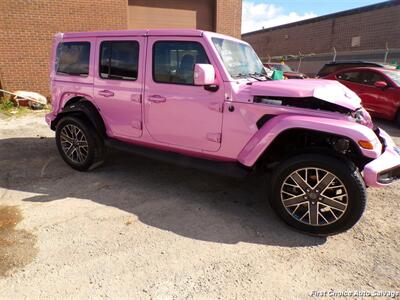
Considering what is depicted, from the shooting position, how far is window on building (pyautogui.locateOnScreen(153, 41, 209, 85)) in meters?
3.76

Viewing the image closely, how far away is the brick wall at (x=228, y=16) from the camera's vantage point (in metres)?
12.5

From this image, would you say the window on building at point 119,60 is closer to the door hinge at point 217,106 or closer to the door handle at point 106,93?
the door handle at point 106,93

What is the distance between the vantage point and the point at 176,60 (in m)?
3.89

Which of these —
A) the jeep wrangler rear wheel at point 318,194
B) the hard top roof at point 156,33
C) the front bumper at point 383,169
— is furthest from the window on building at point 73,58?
the front bumper at point 383,169

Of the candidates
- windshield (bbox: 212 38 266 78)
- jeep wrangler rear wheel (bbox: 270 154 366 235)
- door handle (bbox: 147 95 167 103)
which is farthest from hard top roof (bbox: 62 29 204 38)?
jeep wrangler rear wheel (bbox: 270 154 366 235)

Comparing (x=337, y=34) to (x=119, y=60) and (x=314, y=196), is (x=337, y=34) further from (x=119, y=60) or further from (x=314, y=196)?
(x=314, y=196)

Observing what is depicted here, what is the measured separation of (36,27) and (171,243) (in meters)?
9.82

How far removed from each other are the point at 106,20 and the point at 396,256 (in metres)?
10.9

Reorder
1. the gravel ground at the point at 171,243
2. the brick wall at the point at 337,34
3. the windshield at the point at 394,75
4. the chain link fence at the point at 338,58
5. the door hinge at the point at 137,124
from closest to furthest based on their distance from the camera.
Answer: the gravel ground at the point at 171,243
the door hinge at the point at 137,124
the windshield at the point at 394,75
the chain link fence at the point at 338,58
the brick wall at the point at 337,34

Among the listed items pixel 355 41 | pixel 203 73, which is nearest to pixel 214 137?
pixel 203 73

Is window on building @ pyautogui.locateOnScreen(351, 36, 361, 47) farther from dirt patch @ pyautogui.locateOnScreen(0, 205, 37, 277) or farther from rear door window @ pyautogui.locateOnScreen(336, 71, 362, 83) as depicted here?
dirt patch @ pyautogui.locateOnScreen(0, 205, 37, 277)

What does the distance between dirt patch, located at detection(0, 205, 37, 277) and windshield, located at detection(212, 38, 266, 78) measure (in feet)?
8.86

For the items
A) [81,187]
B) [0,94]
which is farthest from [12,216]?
[0,94]

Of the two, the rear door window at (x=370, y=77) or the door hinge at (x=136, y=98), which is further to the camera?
the rear door window at (x=370, y=77)
